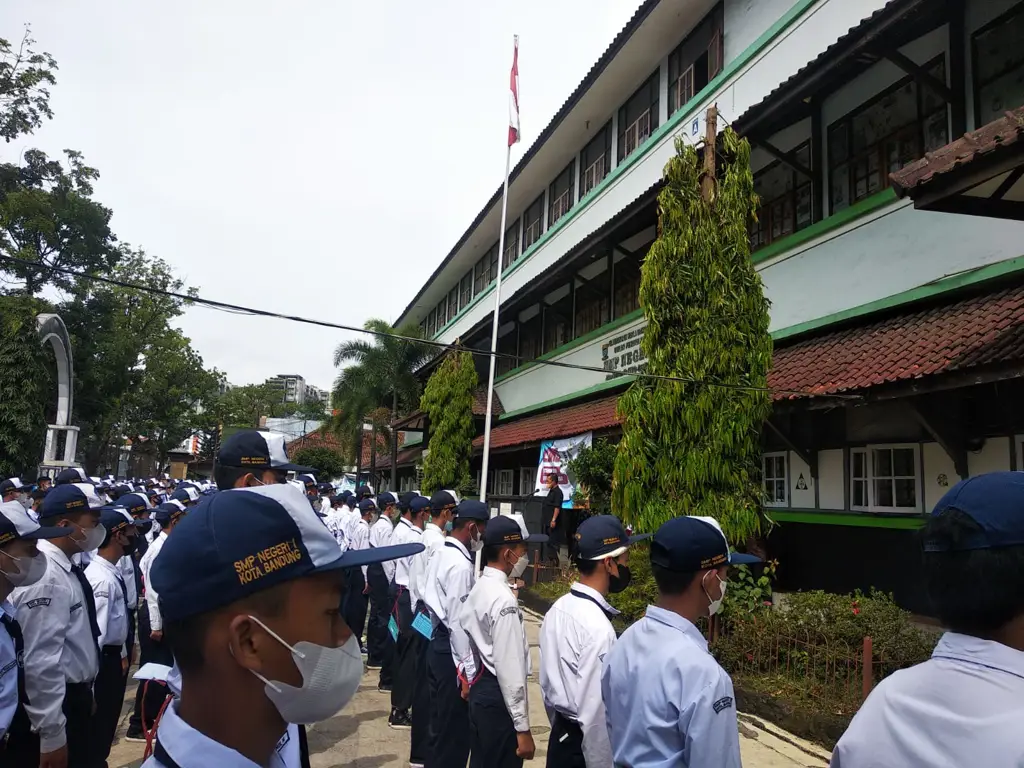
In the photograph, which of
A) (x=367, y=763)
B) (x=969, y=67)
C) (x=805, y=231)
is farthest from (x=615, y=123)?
(x=367, y=763)

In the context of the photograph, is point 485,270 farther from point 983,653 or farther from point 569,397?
point 983,653

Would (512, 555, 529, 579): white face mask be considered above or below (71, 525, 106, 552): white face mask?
below

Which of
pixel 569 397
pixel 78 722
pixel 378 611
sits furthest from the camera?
pixel 569 397

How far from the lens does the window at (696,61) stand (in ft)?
45.7

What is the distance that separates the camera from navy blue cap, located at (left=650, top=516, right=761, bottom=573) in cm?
295

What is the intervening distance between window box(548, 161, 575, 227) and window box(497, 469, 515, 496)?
7.90 meters

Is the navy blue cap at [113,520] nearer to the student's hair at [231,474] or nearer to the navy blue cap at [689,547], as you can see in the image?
the student's hair at [231,474]

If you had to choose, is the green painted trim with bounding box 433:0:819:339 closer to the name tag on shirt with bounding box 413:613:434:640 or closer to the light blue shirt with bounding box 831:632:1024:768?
the name tag on shirt with bounding box 413:613:434:640

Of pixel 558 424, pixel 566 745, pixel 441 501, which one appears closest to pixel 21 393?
pixel 558 424

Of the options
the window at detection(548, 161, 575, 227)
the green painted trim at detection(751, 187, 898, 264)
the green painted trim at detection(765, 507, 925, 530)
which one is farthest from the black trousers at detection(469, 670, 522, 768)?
the window at detection(548, 161, 575, 227)

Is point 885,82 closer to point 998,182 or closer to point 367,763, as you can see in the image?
point 998,182

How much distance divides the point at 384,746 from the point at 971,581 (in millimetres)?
6007

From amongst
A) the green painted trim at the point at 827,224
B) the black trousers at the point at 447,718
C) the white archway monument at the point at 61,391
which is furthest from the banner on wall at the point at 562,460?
the white archway monument at the point at 61,391

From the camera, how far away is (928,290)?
816 cm
